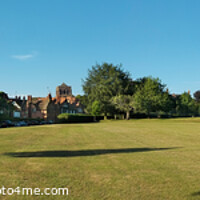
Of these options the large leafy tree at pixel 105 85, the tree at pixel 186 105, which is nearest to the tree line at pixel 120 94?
the large leafy tree at pixel 105 85

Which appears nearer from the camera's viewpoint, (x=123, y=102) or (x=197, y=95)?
(x=123, y=102)

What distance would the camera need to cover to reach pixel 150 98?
2901 inches

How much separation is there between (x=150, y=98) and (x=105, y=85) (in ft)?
54.1

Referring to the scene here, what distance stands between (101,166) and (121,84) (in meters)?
71.6

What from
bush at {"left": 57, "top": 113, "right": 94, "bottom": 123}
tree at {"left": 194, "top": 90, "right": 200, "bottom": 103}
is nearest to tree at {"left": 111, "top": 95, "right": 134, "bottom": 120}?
bush at {"left": 57, "top": 113, "right": 94, "bottom": 123}

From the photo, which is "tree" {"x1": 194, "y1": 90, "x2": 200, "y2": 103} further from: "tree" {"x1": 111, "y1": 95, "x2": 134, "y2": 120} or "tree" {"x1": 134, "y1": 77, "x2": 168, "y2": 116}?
"tree" {"x1": 111, "y1": 95, "x2": 134, "y2": 120}

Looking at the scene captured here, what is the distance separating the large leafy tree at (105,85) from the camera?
3063 inches

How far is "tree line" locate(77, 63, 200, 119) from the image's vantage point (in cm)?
7394

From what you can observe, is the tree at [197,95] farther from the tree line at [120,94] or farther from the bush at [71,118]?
the bush at [71,118]

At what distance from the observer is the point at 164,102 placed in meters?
75.1

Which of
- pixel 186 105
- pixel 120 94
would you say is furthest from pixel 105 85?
pixel 186 105

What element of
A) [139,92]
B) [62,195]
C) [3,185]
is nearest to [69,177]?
[62,195]

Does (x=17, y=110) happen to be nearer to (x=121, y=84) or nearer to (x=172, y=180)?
(x=121, y=84)

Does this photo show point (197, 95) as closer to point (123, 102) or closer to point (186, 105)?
point (186, 105)
